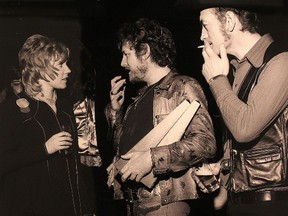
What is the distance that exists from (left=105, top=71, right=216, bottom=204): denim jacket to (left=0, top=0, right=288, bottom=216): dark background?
204 millimetres

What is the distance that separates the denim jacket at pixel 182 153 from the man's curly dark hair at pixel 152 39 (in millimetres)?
244

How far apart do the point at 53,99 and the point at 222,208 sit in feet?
3.96

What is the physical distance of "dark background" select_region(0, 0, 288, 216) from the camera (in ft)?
12.9

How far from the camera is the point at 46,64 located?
13.1 ft

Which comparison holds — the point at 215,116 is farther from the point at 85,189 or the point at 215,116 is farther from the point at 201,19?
the point at 85,189

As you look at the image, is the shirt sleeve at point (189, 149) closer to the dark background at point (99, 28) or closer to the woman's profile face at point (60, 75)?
the dark background at point (99, 28)

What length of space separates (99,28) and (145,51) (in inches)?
12.3

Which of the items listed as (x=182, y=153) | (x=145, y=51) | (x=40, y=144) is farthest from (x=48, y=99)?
(x=182, y=153)

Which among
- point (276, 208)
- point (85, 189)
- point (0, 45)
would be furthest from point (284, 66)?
point (0, 45)

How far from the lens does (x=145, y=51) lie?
3986 millimetres

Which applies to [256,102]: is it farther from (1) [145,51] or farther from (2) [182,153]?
(1) [145,51]

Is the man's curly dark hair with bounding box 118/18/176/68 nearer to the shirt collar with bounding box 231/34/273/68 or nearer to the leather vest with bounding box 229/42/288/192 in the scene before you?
the shirt collar with bounding box 231/34/273/68

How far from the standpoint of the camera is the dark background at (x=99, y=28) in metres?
3.93

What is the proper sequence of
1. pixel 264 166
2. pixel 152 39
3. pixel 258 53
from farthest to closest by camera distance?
pixel 152 39
pixel 258 53
pixel 264 166
